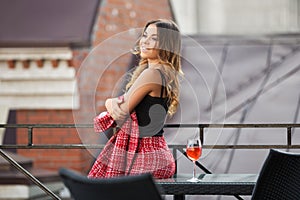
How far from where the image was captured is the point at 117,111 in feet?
13.1

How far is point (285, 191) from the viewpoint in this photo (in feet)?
12.1

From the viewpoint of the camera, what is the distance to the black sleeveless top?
13.1 feet

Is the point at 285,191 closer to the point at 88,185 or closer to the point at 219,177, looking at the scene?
the point at 219,177

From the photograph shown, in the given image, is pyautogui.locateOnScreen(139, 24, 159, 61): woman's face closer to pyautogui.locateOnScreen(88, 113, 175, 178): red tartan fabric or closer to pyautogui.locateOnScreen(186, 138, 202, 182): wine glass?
pyautogui.locateOnScreen(88, 113, 175, 178): red tartan fabric

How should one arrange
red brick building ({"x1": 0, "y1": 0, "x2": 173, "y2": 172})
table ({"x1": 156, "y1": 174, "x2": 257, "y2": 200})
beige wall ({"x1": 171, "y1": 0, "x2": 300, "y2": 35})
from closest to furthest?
table ({"x1": 156, "y1": 174, "x2": 257, "y2": 200}) → red brick building ({"x1": 0, "y1": 0, "x2": 173, "y2": 172}) → beige wall ({"x1": 171, "y1": 0, "x2": 300, "y2": 35})

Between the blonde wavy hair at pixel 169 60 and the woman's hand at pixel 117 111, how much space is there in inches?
5.2

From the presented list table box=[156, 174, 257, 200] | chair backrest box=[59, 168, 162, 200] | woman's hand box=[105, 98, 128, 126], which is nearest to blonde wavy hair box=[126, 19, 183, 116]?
woman's hand box=[105, 98, 128, 126]

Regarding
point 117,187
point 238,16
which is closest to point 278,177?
point 117,187

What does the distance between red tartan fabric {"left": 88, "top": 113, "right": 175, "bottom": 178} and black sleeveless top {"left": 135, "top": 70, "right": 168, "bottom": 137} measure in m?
0.03

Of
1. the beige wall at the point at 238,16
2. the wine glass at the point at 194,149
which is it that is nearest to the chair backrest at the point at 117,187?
the wine glass at the point at 194,149

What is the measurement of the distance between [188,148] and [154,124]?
202mm

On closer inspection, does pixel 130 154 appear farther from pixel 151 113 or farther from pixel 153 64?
pixel 153 64

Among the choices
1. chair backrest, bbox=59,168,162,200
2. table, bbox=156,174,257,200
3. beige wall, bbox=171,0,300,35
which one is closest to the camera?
chair backrest, bbox=59,168,162,200

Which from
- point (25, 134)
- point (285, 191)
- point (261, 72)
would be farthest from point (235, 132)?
point (285, 191)
